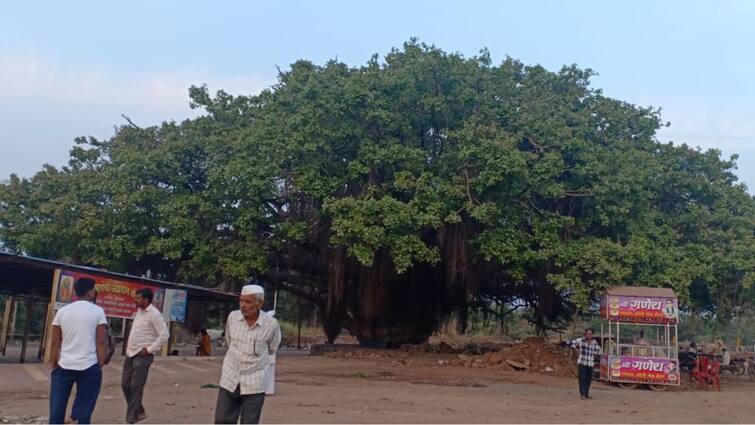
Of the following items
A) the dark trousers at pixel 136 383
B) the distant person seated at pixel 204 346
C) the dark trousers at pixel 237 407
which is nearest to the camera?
the dark trousers at pixel 237 407

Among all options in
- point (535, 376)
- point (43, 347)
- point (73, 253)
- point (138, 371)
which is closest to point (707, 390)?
point (535, 376)

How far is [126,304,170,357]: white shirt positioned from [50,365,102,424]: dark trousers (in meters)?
1.25

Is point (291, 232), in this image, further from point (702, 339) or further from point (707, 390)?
point (702, 339)

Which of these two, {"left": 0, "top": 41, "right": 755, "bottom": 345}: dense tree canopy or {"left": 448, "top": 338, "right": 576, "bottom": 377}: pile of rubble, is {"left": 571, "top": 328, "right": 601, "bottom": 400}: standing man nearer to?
{"left": 0, "top": 41, "right": 755, "bottom": 345}: dense tree canopy

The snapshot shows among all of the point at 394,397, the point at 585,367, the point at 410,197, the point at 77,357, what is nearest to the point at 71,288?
the point at 394,397

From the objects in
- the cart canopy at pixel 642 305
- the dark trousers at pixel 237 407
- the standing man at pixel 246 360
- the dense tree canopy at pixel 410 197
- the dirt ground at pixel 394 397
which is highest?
the dense tree canopy at pixel 410 197

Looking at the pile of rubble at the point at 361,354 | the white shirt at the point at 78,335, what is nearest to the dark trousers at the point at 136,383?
the white shirt at the point at 78,335

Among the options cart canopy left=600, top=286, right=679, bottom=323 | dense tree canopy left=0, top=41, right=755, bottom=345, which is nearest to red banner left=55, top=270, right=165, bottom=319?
dense tree canopy left=0, top=41, right=755, bottom=345

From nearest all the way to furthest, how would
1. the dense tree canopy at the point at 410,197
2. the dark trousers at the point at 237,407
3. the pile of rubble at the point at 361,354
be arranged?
1. the dark trousers at the point at 237,407
2. the dense tree canopy at the point at 410,197
3. the pile of rubble at the point at 361,354

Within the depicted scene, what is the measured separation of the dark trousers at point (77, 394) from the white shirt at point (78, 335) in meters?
0.08

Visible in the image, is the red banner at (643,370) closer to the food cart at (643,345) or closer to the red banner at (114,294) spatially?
the food cart at (643,345)

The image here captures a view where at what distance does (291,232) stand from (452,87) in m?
6.22

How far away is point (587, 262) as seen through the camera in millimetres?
18453

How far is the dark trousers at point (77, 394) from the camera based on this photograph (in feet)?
18.6
